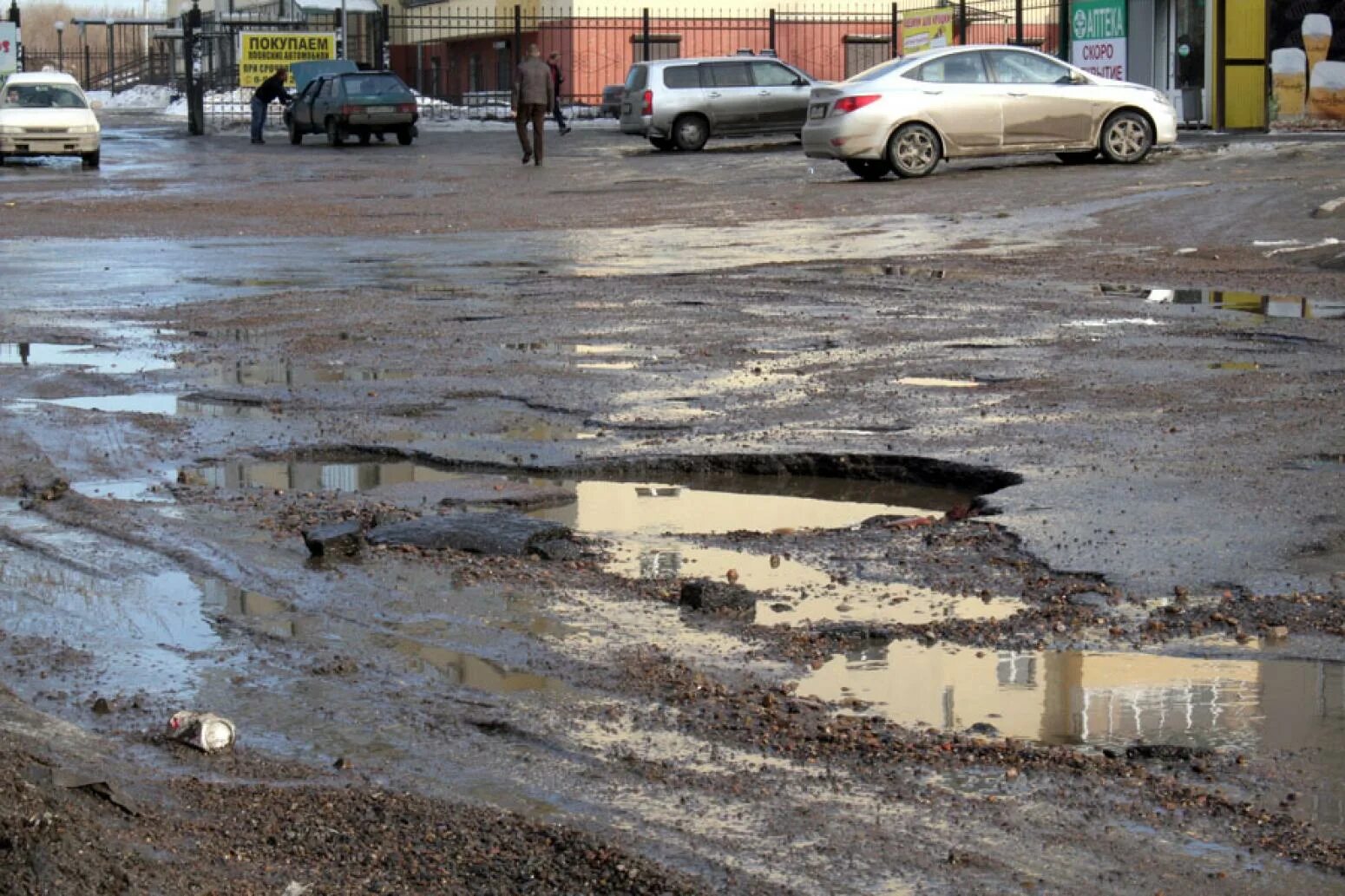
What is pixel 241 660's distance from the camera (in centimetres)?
461

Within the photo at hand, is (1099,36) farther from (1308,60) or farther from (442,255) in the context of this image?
(442,255)

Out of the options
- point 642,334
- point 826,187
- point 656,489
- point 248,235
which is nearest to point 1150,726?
point 656,489

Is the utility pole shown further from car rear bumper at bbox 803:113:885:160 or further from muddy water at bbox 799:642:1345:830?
muddy water at bbox 799:642:1345:830

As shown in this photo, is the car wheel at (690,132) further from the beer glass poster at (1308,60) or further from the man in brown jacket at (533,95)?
the beer glass poster at (1308,60)

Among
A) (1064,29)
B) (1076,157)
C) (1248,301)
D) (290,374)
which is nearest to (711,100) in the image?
(1064,29)

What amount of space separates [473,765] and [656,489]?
293 cm

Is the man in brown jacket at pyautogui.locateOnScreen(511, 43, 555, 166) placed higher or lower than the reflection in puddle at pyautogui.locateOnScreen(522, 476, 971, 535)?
higher

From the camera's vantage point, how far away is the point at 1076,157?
25500 millimetres

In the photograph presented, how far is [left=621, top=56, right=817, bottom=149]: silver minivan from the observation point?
34.2 m

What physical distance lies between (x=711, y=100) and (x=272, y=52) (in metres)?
18.5

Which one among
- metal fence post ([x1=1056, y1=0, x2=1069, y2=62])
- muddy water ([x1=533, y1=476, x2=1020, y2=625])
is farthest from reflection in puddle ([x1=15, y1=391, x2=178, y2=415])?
metal fence post ([x1=1056, y1=0, x2=1069, y2=62])

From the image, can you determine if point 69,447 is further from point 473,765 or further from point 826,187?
point 826,187

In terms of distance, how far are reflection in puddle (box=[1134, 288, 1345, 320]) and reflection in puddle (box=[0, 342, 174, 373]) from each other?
5.98 metres

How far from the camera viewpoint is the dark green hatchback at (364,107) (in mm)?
39500
